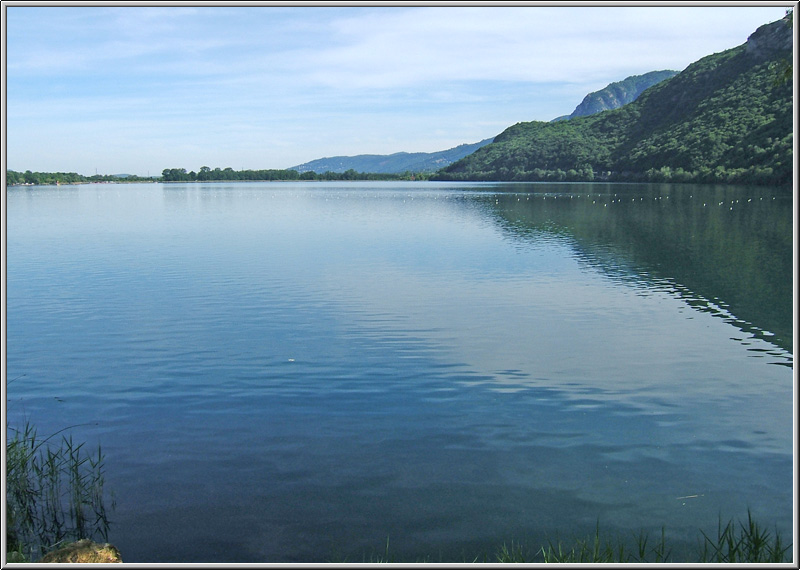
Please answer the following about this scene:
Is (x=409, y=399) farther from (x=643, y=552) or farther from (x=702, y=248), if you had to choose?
(x=702, y=248)

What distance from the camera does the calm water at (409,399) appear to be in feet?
36.7

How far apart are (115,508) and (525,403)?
30.4ft

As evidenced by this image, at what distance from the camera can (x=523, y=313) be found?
86.2 feet

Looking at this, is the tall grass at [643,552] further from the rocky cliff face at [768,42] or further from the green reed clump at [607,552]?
the rocky cliff face at [768,42]

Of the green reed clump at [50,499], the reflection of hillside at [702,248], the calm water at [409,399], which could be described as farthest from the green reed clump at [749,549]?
the reflection of hillside at [702,248]

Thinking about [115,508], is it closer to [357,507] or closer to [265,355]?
[357,507]

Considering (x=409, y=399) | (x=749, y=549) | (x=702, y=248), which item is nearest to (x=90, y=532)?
(x=409, y=399)

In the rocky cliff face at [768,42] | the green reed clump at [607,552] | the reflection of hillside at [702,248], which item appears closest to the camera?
the green reed clump at [607,552]

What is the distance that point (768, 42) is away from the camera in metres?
180

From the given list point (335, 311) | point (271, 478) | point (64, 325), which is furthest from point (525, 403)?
point (64, 325)

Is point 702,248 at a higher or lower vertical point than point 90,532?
higher

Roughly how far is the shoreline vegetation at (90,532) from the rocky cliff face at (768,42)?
187m

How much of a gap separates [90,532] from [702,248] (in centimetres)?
4332

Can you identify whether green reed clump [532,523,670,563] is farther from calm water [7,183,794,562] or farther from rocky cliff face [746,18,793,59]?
rocky cliff face [746,18,793,59]
